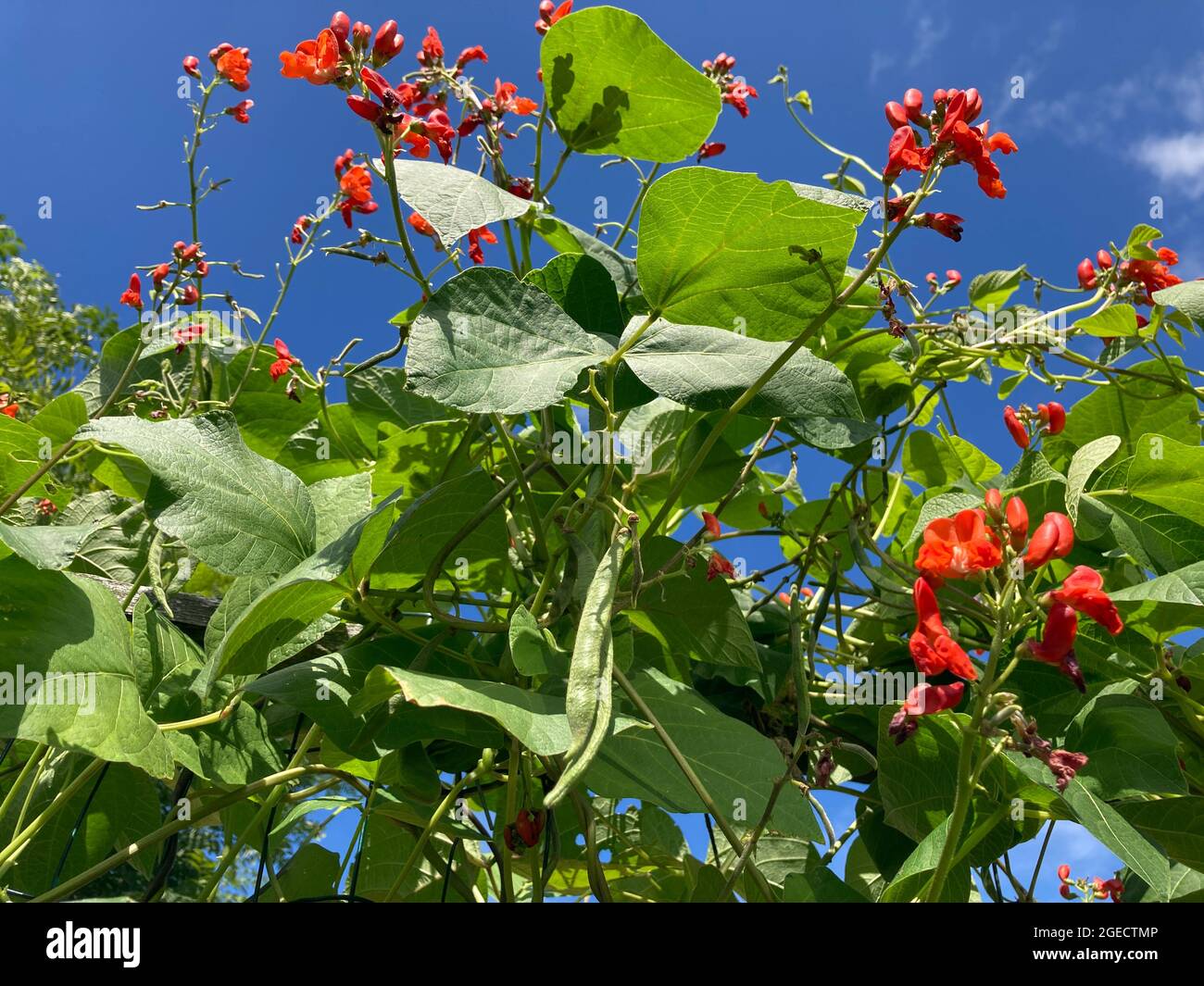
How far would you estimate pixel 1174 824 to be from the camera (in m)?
1.02

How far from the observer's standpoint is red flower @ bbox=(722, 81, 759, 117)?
1382 mm

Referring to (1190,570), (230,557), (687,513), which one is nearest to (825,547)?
(687,513)

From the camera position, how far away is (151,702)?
2.98 feet

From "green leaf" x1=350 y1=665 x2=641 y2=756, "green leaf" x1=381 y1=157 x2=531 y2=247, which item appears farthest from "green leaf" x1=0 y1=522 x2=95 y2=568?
"green leaf" x1=381 y1=157 x2=531 y2=247

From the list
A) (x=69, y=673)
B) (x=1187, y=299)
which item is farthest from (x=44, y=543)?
(x=1187, y=299)

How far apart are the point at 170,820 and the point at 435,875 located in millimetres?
458

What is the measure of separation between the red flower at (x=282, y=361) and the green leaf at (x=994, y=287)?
95 cm

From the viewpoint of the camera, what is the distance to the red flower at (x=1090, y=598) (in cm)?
73

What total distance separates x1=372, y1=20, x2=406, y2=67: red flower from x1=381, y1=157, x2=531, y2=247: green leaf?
11 centimetres

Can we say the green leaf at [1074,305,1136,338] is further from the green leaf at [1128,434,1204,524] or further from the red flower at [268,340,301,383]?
the red flower at [268,340,301,383]

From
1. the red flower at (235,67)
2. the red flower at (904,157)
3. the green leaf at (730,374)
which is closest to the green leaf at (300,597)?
the green leaf at (730,374)

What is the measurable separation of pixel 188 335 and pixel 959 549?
108 centimetres
